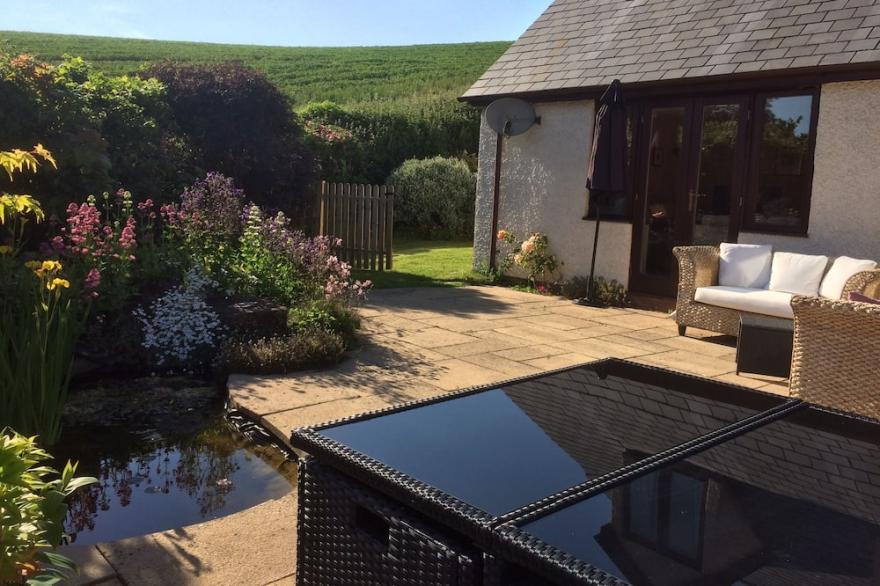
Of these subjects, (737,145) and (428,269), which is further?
(428,269)

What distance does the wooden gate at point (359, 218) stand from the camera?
10.5 m

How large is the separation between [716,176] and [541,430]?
23.1 feet

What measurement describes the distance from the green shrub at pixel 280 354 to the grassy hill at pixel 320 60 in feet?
69.4

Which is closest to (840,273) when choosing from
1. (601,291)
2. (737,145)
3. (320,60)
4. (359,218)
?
(737,145)

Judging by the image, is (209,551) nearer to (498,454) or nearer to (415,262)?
(498,454)

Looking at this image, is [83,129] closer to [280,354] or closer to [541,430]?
[280,354]

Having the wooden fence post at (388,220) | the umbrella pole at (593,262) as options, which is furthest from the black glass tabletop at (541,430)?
the wooden fence post at (388,220)

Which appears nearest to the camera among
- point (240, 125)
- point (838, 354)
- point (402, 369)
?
point (838, 354)

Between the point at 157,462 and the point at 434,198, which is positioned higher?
the point at 434,198

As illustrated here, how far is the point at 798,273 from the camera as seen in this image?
6.67 metres

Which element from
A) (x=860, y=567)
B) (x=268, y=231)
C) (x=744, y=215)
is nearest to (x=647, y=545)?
A: (x=860, y=567)

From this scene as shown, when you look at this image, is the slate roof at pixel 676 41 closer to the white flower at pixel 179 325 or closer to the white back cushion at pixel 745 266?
the white back cushion at pixel 745 266

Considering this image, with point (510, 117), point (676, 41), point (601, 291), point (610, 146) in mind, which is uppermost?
point (676, 41)

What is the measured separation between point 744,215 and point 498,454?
6.97 metres
